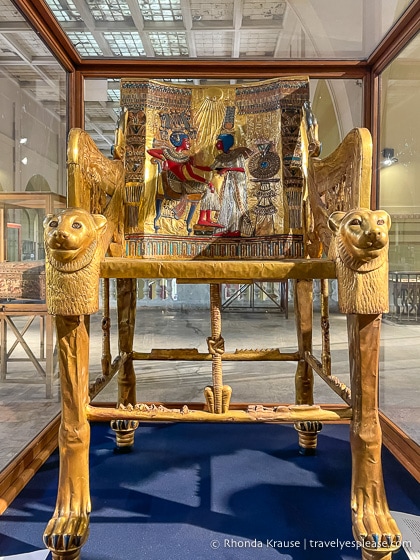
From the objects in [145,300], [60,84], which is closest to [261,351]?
Answer: [145,300]

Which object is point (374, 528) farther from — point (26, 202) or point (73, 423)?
point (26, 202)

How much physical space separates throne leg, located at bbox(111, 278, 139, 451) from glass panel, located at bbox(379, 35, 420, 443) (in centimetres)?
115

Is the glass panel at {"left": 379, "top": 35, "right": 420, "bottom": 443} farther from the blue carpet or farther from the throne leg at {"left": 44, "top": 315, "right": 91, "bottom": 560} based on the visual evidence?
the throne leg at {"left": 44, "top": 315, "right": 91, "bottom": 560}

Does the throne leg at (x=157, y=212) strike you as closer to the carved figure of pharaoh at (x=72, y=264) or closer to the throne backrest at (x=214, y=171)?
the throne backrest at (x=214, y=171)

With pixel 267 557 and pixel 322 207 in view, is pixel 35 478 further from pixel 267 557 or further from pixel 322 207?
pixel 322 207

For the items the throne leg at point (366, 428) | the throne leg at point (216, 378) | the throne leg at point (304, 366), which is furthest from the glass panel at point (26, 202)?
the throne leg at point (366, 428)

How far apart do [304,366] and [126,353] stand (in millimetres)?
733

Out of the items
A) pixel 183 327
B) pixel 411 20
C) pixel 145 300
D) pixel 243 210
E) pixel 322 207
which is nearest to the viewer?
pixel 322 207

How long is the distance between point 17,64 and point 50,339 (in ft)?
4.55

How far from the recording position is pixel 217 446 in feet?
6.04

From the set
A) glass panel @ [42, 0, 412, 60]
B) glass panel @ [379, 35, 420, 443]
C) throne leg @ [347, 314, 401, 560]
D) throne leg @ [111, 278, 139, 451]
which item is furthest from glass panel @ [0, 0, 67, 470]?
glass panel @ [379, 35, 420, 443]

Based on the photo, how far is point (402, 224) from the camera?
2275 millimetres

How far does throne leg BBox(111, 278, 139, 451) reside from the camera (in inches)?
70.4

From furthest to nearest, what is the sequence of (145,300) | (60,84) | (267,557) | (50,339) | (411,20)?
(145,300)
(50,339)
(60,84)
(411,20)
(267,557)
